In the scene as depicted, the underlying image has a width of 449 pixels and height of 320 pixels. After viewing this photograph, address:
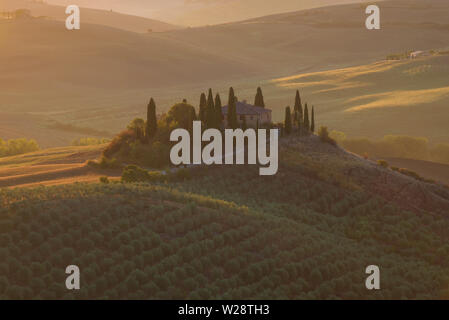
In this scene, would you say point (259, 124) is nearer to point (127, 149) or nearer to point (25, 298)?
point (127, 149)

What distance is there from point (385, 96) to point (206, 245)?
366 ft

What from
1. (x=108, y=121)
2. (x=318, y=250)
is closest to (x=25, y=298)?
(x=318, y=250)

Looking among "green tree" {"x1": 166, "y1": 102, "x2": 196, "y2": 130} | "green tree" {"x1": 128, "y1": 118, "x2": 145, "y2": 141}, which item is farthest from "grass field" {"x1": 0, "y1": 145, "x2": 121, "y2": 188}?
"green tree" {"x1": 166, "y1": 102, "x2": 196, "y2": 130}

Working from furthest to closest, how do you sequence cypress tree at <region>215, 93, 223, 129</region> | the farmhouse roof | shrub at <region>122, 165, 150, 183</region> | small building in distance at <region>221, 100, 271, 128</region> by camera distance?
the farmhouse roof
small building in distance at <region>221, 100, 271, 128</region>
cypress tree at <region>215, 93, 223, 129</region>
shrub at <region>122, 165, 150, 183</region>

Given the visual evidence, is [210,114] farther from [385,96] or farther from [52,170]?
[385,96]

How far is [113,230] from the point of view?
37438 millimetres

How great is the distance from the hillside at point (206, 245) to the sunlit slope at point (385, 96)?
6473 cm

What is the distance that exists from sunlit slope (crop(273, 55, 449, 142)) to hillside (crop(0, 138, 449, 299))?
212 ft

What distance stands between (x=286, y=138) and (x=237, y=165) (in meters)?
13.0

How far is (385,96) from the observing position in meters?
141

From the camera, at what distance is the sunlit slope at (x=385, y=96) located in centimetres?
11662

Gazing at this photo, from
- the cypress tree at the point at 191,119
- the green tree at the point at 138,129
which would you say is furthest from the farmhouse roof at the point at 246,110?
the green tree at the point at 138,129

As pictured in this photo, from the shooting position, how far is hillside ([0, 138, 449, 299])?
109 feet

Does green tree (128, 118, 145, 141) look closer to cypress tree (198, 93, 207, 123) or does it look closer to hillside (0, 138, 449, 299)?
cypress tree (198, 93, 207, 123)
